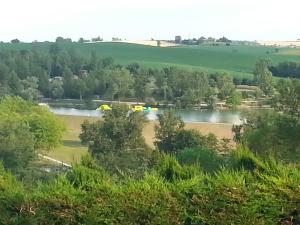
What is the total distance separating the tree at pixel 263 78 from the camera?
7625cm

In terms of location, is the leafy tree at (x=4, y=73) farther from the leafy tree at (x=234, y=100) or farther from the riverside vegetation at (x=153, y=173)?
the riverside vegetation at (x=153, y=173)

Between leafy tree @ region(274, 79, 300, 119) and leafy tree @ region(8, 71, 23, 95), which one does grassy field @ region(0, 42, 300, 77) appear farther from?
leafy tree @ region(274, 79, 300, 119)

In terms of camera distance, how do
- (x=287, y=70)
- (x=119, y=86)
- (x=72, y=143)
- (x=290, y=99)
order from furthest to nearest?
(x=287, y=70), (x=119, y=86), (x=72, y=143), (x=290, y=99)

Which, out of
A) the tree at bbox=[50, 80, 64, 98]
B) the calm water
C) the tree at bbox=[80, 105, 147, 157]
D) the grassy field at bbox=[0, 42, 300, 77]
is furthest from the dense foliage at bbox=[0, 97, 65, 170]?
the grassy field at bbox=[0, 42, 300, 77]

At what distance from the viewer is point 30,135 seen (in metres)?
35.8

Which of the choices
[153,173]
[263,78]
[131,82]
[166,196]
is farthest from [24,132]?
[263,78]

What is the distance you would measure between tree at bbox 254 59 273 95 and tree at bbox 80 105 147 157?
4141 cm

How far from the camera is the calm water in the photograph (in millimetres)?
56272

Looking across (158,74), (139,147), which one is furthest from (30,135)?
(158,74)

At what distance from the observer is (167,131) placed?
119 ft

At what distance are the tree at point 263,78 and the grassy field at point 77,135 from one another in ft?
86.9

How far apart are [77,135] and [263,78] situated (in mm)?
38624

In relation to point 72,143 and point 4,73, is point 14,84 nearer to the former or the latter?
point 4,73

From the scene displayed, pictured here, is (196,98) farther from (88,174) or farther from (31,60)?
(88,174)
